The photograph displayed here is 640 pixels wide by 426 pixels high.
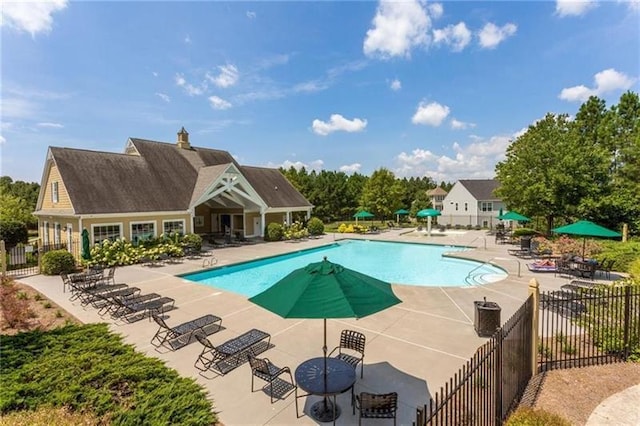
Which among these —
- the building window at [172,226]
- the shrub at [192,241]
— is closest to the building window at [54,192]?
the building window at [172,226]

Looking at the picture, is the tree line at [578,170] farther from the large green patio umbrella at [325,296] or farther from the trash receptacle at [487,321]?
the large green patio umbrella at [325,296]

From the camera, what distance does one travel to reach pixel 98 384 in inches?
226

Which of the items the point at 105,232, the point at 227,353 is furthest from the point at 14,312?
the point at 105,232

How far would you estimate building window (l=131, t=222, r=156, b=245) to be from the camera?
66.2 ft

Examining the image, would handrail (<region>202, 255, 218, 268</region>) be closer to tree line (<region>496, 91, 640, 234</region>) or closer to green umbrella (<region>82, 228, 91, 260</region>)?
green umbrella (<region>82, 228, 91, 260</region>)

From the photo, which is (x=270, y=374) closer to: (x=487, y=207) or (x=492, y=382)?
(x=492, y=382)

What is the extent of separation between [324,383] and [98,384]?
4.32 metres

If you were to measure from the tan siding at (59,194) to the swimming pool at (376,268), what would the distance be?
34.4 ft

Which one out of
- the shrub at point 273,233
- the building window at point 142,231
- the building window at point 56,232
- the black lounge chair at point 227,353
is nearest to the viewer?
the black lounge chair at point 227,353

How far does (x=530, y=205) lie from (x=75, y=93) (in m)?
30.4

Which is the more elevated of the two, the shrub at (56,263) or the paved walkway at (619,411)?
the shrub at (56,263)

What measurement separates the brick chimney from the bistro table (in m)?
28.2

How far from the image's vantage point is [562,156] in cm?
2309

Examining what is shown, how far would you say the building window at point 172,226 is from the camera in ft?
71.7
